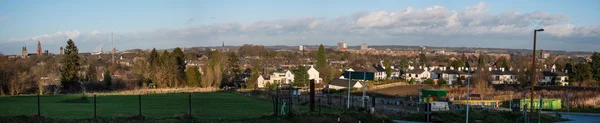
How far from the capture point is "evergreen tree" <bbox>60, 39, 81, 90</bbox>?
53219 mm

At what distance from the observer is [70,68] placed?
53.6 metres

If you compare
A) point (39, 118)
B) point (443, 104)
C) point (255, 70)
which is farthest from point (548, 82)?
point (39, 118)

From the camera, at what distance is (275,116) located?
62.3 feet

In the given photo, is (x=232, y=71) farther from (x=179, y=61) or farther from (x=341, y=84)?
(x=341, y=84)

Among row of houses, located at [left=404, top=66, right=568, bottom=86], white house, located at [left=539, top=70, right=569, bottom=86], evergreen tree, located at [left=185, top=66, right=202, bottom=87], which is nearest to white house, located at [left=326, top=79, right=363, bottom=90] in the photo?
evergreen tree, located at [left=185, top=66, right=202, bottom=87]

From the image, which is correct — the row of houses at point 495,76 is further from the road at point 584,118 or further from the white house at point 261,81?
the road at point 584,118

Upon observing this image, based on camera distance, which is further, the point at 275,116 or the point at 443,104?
the point at 443,104

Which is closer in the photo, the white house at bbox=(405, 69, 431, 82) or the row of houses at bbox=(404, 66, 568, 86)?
the row of houses at bbox=(404, 66, 568, 86)

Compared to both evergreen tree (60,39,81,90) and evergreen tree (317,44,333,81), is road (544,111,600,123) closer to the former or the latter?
evergreen tree (317,44,333,81)

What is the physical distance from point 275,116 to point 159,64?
1687 inches

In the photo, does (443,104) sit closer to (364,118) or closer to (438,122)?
(438,122)

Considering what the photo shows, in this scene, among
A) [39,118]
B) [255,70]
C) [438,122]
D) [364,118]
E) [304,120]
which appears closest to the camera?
[39,118]

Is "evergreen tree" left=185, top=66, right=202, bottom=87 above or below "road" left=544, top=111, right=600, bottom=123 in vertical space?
above

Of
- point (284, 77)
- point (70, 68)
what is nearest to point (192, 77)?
point (70, 68)
